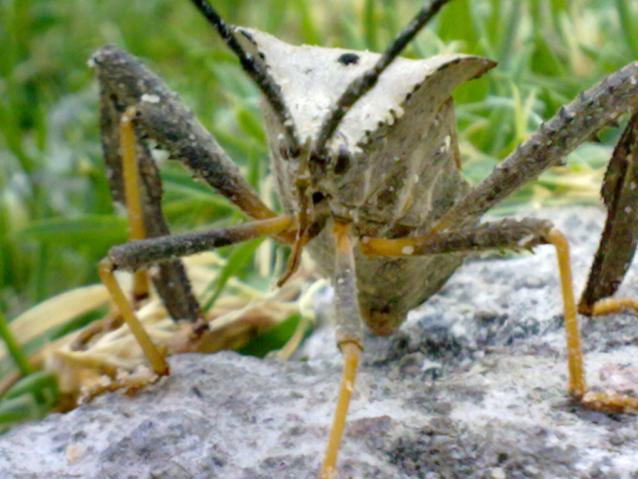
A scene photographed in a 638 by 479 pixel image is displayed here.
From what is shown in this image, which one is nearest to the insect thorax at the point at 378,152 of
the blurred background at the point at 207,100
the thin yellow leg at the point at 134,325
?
the thin yellow leg at the point at 134,325

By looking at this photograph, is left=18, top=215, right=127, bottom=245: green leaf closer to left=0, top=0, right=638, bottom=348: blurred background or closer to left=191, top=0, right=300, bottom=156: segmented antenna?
left=0, top=0, right=638, bottom=348: blurred background

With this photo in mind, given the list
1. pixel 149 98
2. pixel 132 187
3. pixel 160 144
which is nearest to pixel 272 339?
pixel 132 187

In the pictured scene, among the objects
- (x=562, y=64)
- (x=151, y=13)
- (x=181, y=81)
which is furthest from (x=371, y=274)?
(x=151, y=13)

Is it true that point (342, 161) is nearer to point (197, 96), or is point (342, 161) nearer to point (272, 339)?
point (272, 339)

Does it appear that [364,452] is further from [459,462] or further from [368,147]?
[368,147]

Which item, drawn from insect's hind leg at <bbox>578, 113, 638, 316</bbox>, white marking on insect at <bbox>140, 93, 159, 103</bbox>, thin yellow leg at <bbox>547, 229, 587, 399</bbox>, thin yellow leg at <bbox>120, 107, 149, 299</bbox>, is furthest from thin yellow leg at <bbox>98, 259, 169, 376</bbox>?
insect's hind leg at <bbox>578, 113, 638, 316</bbox>

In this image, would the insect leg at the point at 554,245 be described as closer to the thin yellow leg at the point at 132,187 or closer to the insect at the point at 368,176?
the insect at the point at 368,176

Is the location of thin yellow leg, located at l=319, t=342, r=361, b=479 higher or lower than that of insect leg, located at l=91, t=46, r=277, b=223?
lower
